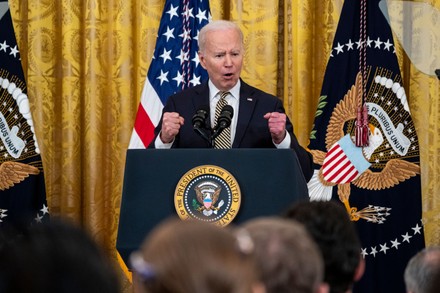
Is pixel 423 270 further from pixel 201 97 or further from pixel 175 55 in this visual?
pixel 175 55

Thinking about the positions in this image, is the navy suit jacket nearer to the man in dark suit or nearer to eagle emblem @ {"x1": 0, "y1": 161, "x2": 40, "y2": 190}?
the man in dark suit

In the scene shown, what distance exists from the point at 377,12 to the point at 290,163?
261 centimetres

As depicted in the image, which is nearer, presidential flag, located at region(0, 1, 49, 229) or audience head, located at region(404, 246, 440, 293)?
audience head, located at region(404, 246, 440, 293)

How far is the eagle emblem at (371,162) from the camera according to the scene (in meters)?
5.49

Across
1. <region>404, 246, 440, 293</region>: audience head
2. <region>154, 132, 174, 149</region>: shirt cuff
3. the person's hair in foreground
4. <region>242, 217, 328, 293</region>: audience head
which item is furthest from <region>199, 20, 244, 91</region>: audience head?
the person's hair in foreground

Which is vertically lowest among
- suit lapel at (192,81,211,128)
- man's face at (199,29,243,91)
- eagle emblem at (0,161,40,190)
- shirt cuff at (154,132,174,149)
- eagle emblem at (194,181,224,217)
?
eagle emblem at (0,161,40,190)

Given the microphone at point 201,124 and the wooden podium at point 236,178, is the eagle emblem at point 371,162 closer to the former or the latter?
the microphone at point 201,124

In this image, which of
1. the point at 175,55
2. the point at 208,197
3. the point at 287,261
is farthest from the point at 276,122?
the point at 175,55

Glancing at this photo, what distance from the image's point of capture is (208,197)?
3287mm

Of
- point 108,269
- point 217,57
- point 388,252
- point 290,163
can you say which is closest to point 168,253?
point 108,269

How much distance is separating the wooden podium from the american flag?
237cm

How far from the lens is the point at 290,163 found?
3322 mm

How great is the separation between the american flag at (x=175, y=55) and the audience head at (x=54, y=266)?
4.47 m

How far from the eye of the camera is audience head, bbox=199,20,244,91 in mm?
4281
